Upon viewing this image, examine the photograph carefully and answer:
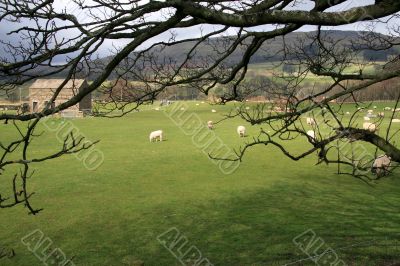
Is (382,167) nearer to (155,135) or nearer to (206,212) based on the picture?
(206,212)

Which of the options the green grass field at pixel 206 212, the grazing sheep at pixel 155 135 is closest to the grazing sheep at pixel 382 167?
the green grass field at pixel 206 212

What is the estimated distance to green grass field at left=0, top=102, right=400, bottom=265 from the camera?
9.95 m

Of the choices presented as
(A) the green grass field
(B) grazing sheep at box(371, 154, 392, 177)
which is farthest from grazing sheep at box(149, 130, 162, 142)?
(B) grazing sheep at box(371, 154, 392, 177)

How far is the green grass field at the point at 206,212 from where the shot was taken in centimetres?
995

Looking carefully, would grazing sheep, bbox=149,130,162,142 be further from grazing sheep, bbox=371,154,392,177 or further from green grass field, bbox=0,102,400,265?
grazing sheep, bbox=371,154,392,177

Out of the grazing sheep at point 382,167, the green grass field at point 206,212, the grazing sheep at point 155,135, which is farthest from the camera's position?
the grazing sheep at point 155,135

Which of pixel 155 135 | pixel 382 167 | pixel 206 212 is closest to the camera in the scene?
pixel 382 167

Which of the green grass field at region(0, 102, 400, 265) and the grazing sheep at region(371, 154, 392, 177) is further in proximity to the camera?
the green grass field at region(0, 102, 400, 265)

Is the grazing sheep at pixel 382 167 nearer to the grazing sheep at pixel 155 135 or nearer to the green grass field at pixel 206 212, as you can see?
the green grass field at pixel 206 212

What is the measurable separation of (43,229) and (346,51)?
9245 millimetres

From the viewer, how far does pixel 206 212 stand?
44.3ft

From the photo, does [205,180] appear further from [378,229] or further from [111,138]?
[111,138]

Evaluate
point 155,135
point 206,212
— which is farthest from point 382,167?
point 155,135

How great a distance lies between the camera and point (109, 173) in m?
20.1
